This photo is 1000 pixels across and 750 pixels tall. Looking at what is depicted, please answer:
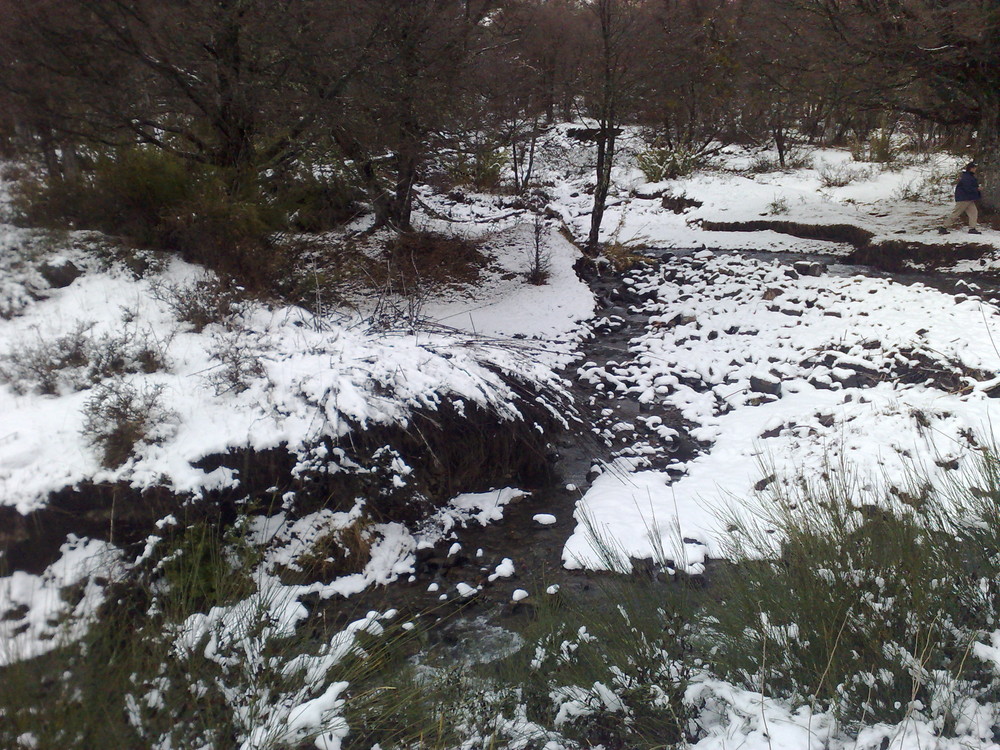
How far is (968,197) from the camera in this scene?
33.1 feet

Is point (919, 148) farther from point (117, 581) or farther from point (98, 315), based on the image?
point (117, 581)

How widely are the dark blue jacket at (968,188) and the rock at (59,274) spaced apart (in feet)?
36.7

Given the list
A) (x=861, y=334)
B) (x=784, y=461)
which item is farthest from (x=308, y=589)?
(x=861, y=334)

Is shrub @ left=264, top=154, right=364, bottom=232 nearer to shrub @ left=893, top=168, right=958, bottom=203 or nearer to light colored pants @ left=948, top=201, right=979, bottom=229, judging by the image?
light colored pants @ left=948, top=201, right=979, bottom=229

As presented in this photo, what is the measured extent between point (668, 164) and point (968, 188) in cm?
841

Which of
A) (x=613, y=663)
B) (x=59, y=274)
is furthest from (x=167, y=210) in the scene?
(x=613, y=663)

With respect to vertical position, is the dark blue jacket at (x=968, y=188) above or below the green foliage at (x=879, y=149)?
below

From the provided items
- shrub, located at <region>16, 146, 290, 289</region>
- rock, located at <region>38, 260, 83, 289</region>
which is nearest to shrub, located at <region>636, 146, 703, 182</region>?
shrub, located at <region>16, 146, 290, 289</region>

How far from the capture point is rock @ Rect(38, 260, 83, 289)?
6.08 meters

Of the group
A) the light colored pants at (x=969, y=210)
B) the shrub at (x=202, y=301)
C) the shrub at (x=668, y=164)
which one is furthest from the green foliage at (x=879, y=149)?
the shrub at (x=202, y=301)

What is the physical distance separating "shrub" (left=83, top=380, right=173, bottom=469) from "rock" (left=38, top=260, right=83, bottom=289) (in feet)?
6.74

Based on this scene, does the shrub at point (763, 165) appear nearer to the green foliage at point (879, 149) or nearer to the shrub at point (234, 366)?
the green foliage at point (879, 149)

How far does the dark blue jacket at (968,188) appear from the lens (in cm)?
995

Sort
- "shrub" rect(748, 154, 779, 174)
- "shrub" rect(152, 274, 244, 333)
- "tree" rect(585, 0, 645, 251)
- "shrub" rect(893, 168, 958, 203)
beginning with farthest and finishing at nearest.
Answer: "shrub" rect(748, 154, 779, 174), "shrub" rect(893, 168, 958, 203), "tree" rect(585, 0, 645, 251), "shrub" rect(152, 274, 244, 333)
